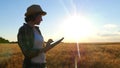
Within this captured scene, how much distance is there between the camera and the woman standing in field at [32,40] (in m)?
3.61

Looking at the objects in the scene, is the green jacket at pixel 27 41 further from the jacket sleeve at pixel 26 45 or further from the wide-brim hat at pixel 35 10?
the wide-brim hat at pixel 35 10

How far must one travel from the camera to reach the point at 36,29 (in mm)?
3875

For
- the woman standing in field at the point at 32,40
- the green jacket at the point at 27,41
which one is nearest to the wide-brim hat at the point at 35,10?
the woman standing in field at the point at 32,40

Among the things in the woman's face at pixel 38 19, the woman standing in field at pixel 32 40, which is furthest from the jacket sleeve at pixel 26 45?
the woman's face at pixel 38 19

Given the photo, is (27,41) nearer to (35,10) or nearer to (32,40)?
(32,40)

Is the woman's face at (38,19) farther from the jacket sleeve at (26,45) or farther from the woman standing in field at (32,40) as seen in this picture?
the jacket sleeve at (26,45)

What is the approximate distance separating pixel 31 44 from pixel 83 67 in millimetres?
8898

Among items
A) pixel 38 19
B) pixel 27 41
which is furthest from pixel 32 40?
pixel 38 19

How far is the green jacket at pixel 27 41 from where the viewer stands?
3593mm

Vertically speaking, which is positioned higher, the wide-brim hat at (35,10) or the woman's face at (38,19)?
the wide-brim hat at (35,10)

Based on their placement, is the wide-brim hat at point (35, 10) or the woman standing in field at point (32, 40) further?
the wide-brim hat at point (35, 10)

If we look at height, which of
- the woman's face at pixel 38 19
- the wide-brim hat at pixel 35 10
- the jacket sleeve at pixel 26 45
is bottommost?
the jacket sleeve at pixel 26 45

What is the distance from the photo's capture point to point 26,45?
361 cm

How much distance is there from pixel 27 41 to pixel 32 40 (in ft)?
0.24
